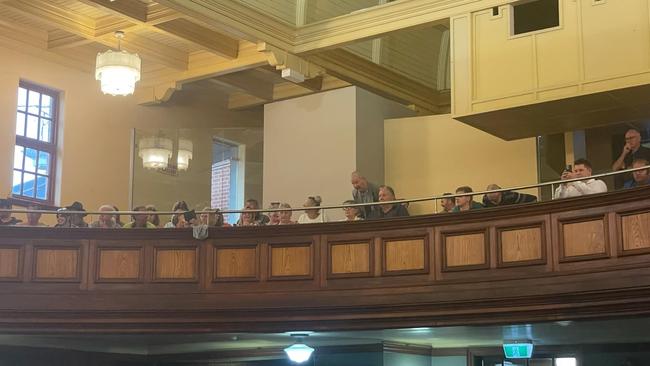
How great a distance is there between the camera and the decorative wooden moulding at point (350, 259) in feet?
41.1

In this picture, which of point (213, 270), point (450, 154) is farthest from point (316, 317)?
point (450, 154)

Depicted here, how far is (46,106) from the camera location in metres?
17.1

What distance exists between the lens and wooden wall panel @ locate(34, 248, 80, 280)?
13.4m

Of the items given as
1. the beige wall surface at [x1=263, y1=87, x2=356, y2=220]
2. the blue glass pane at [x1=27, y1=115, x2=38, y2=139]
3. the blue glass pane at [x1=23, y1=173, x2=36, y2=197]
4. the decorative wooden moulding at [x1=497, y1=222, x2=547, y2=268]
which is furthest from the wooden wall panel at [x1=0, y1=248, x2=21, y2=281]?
the decorative wooden moulding at [x1=497, y1=222, x2=547, y2=268]

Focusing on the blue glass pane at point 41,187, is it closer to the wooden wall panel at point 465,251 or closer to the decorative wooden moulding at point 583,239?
the wooden wall panel at point 465,251

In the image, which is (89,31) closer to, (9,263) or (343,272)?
(9,263)

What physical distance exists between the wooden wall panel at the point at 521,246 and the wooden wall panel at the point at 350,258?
5.67ft

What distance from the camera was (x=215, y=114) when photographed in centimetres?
1898

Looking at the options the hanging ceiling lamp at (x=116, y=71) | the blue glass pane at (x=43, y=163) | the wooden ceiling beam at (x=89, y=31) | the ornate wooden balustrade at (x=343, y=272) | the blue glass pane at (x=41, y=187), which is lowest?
the ornate wooden balustrade at (x=343, y=272)

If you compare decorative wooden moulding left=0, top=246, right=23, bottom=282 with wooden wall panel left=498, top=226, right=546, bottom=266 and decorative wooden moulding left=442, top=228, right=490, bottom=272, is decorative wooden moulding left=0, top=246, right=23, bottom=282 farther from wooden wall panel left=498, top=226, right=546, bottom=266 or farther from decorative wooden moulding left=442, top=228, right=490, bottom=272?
wooden wall panel left=498, top=226, right=546, bottom=266

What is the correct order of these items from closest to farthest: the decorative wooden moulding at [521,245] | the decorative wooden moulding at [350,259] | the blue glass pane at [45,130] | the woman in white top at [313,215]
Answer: the decorative wooden moulding at [521,245], the decorative wooden moulding at [350,259], the woman in white top at [313,215], the blue glass pane at [45,130]

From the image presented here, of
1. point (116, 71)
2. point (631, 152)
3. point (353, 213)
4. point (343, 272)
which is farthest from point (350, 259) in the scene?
point (116, 71)

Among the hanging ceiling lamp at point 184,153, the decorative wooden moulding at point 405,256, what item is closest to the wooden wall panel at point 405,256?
the decorative wooden moulding at point 405,256

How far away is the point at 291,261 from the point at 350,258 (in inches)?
30.9
